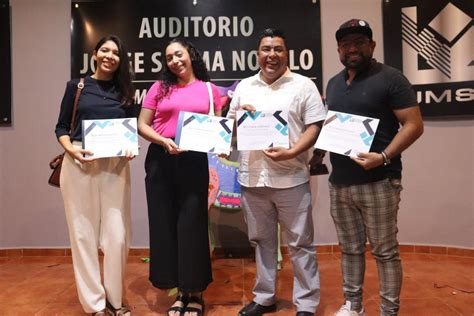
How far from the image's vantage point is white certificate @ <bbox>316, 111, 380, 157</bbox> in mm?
1795

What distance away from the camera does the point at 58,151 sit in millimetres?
3604

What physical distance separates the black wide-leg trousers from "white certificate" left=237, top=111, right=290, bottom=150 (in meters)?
0.30

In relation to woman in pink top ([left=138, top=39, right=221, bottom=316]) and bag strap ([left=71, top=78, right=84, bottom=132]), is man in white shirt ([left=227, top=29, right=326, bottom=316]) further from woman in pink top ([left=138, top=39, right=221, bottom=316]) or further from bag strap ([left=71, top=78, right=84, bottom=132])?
bag strap ([left=71, top=78, right=84, bottom=132])

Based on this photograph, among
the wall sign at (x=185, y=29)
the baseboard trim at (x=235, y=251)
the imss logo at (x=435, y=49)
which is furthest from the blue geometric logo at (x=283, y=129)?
the imss logo at (x=435, y=49)

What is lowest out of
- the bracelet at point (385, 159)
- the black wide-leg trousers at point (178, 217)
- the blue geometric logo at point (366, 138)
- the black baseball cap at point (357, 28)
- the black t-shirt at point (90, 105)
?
the black wide-leg trousers at point (178, 217)

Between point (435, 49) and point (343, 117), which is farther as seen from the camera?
point (435, 49)

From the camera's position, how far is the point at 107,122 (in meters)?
2.05

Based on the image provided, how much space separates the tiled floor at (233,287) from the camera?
239 centimetres

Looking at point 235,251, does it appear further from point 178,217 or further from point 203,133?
point 203,133

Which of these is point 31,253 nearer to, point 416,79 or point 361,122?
point 361,122

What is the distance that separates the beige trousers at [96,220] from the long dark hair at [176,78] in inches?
17.0

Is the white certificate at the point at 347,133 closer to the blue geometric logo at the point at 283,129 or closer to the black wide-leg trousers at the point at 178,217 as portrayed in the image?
the blue geometric logo at the point at 283,129

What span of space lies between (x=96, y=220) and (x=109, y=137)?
45 cm

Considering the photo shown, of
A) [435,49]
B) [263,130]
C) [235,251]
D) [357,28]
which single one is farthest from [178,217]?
[435,49]
